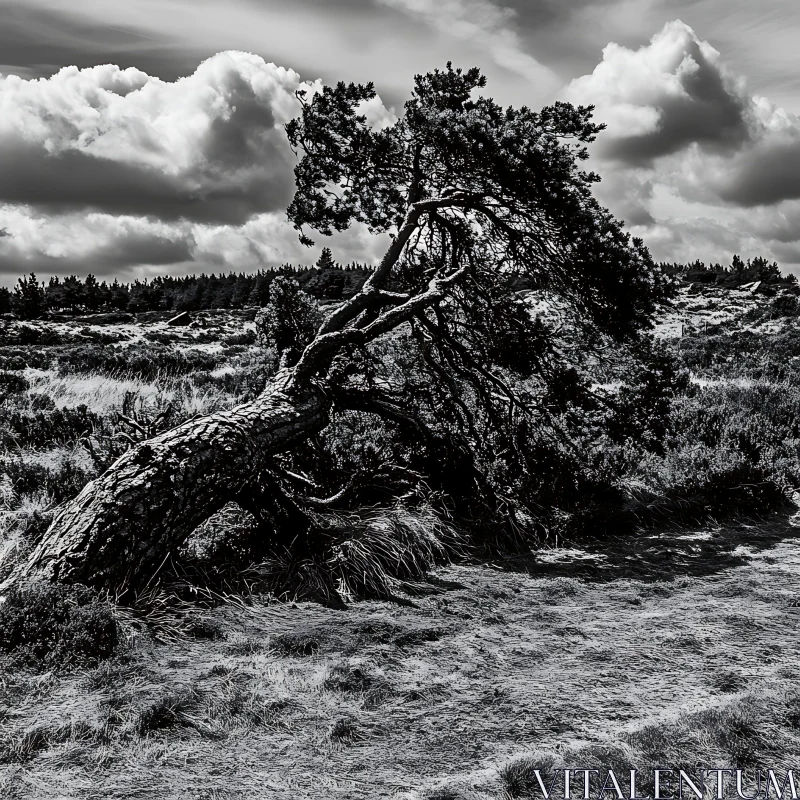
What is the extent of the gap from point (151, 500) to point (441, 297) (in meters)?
3.52

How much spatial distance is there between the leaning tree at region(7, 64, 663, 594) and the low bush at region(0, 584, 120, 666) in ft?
3.03

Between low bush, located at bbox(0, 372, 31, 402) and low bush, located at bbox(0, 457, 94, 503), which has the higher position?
low bush, located at bbox(0, 372, 31, 402)

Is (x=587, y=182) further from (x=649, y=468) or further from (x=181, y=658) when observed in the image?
(x=181, y=658)

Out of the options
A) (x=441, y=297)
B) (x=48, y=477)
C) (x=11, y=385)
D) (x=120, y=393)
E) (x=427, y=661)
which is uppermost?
(x=441, y=297)

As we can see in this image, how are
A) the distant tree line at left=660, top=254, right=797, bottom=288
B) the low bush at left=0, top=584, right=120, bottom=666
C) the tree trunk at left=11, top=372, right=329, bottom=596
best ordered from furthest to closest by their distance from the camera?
the distant tree line at left=660, top=254, right=797, bottom=288 → the tree trunk at left=11, top=372, right=329, bottom=596 → the low bush at left=0, top=584, right=120, bottom=666

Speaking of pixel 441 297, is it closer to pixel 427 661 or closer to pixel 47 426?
pixel 427 661

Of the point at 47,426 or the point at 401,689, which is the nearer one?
A: the point at 401,689

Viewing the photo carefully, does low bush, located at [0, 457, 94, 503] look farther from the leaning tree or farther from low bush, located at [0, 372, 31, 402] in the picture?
low bush, located at [0, 372, 31, 402]

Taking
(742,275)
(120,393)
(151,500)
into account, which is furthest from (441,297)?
(742,275)

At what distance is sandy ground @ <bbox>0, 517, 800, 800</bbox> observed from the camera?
2.69 metres

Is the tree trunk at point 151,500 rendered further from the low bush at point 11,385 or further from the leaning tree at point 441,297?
the low bush at point 11,385

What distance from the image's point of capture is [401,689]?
11.1 ft

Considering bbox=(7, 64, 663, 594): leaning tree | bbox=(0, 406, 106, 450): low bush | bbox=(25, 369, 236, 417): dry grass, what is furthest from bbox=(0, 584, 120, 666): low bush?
bbox=(25, 369, 236, 417): dry grass

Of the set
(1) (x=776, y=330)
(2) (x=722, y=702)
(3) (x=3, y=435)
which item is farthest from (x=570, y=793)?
(1) (x=776, y=330)
